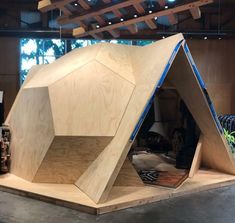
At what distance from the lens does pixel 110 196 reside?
394 cm

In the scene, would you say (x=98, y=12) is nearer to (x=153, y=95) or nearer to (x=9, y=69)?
(x=153, y=95)

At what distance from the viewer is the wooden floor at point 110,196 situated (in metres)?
3.67

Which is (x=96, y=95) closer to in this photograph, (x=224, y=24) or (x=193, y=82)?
(x=193, y=82)

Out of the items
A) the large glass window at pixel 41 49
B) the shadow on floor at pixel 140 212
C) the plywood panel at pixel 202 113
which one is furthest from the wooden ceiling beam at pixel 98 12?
the large glass window at pixel 41 49

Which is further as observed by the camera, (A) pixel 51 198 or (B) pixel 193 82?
(B) pixel 193 82

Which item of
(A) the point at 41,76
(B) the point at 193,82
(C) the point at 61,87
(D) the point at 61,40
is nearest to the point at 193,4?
(B) the point at 193,82

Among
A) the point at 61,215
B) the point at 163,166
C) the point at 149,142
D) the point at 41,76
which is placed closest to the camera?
the point at 61,215

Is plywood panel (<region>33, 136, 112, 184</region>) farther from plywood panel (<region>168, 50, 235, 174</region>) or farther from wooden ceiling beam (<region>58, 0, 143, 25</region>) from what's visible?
wooden ceiling beam (<region>58, 0, 143, 25</region>)

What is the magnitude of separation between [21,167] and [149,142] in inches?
142

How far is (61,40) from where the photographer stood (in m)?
10.1

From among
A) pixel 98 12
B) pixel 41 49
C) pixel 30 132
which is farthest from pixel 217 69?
pixel 30 132

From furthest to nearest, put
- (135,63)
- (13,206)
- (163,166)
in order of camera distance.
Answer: (163,166)
(135,63)
(13,206)

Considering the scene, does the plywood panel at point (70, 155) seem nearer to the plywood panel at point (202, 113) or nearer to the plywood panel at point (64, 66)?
the plywood panel at point (64, 66)

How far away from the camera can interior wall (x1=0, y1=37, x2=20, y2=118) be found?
386 inches
